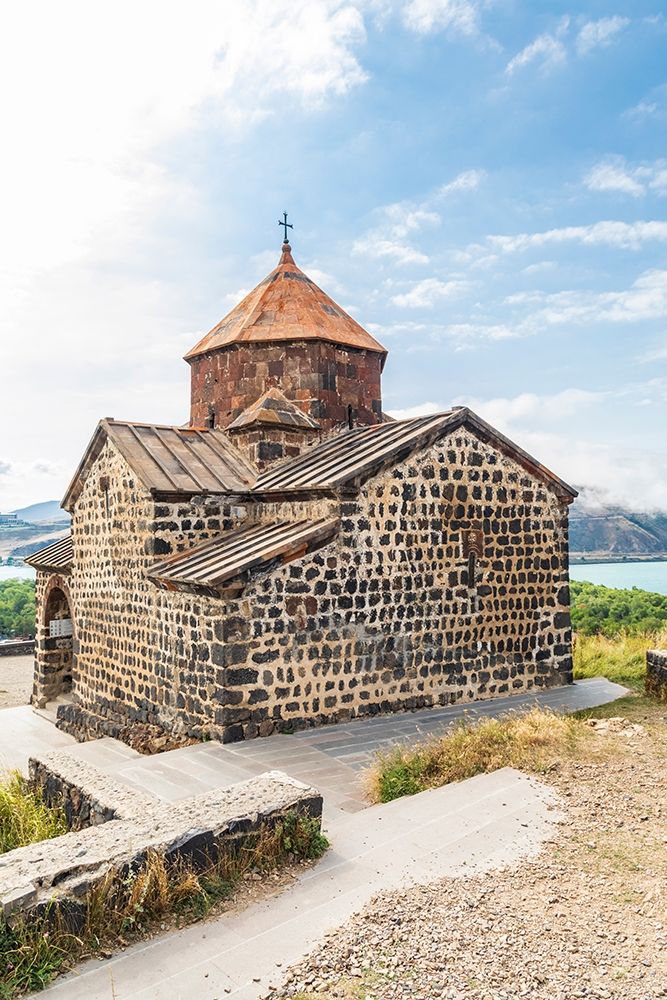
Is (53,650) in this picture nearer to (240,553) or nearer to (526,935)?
(240,553)

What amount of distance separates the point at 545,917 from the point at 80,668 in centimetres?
931

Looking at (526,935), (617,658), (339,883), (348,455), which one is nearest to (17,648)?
(348,455)

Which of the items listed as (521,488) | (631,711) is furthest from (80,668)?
(631,711)

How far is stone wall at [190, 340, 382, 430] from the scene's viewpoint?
42.2 feet

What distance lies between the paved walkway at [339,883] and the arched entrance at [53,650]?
34.5 feet

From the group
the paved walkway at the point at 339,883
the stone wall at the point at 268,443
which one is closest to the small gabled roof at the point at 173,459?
the stone wall at the point at 268,443

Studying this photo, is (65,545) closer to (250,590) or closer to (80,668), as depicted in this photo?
(80,668)

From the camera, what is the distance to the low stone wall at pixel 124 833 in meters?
3.56

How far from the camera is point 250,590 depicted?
8109 millimetres

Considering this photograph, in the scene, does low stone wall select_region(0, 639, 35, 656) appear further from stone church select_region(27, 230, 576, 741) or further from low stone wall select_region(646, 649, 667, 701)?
low stone wall select_region(646, 649, 667, 701)

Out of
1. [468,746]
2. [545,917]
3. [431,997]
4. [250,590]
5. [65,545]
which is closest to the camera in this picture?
[431,997]

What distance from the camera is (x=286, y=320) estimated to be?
1330 centimetres

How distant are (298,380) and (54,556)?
229 inches

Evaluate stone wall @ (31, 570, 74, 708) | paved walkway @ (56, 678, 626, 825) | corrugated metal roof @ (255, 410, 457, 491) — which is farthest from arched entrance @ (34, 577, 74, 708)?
corrugated metal roof @ (255, 410, 457, 491)
